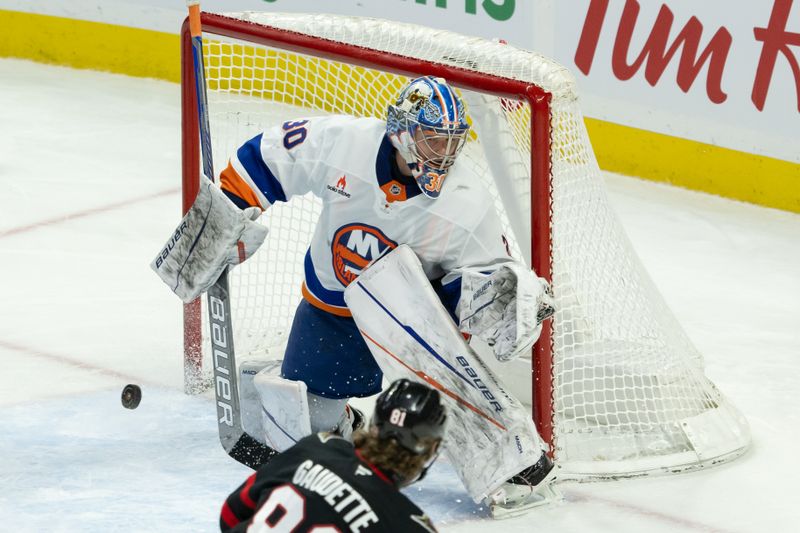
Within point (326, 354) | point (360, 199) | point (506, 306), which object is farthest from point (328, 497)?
point (326, 354)

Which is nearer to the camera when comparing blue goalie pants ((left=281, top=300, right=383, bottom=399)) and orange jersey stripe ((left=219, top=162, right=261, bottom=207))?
orange jersey stripe ((left=219, top=162, right=261, bottom=207))

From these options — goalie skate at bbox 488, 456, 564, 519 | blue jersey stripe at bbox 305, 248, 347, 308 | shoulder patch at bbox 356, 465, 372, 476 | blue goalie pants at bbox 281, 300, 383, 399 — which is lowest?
goalie skate at bbox 488, 456, 564, 519

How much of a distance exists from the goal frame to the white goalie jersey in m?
0.11

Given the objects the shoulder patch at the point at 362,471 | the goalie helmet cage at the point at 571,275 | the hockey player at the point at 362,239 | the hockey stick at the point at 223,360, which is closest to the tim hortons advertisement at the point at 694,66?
the goalie helmet cage at the point at 571,275

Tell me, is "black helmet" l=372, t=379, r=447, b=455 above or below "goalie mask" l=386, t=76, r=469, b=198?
below

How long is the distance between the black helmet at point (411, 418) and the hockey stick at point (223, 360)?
1.43 m

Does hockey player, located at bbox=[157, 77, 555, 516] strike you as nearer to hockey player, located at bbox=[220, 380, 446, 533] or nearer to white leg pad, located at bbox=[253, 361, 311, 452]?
white leg pad, located at bbox=[253, 361, 311, 452]

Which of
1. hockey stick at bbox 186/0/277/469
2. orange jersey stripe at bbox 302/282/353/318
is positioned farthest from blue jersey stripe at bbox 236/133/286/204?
orange jersey stripe at bbox 302/282/353/318

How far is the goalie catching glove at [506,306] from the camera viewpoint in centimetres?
313

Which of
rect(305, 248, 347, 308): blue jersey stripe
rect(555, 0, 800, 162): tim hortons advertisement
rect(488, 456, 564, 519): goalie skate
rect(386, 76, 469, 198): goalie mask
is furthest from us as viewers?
rect(555, 0, 800, 162): tim hortons advertisement

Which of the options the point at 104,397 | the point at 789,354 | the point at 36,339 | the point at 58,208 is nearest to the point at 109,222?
the point at 58,208

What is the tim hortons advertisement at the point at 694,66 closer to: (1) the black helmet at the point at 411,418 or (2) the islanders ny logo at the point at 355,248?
(2) the islanders ny logo at the point at 355,248

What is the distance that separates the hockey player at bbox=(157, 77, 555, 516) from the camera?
10.4 feet

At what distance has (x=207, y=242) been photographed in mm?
3436
